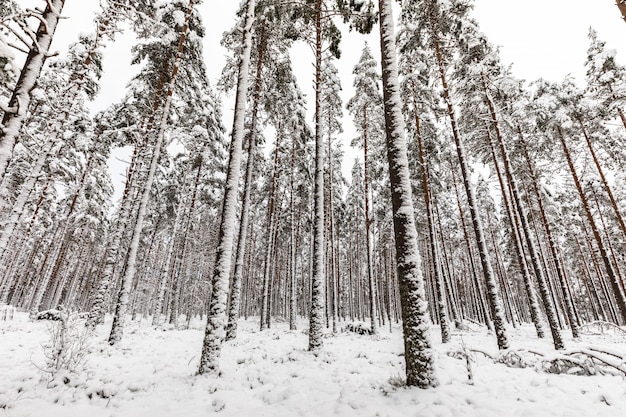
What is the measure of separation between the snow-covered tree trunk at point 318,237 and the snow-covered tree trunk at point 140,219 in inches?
240

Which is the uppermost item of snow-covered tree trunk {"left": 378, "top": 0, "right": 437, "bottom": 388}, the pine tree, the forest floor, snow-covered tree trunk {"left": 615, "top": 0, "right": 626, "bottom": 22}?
the pine tree

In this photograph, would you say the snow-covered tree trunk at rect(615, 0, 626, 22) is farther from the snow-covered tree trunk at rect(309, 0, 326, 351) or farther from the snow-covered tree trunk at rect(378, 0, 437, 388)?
the snow-covered tree trunk at rect(309, 0, 326, 351)

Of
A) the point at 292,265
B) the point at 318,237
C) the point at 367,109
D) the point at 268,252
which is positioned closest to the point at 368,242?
the point at 292,265

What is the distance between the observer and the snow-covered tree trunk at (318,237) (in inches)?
374

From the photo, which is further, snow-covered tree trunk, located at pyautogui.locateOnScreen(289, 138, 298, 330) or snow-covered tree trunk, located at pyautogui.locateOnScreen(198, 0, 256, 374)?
snow-covered tree trunk, located at pyautogui.locateOnScreen(289, 138, 298, 330)

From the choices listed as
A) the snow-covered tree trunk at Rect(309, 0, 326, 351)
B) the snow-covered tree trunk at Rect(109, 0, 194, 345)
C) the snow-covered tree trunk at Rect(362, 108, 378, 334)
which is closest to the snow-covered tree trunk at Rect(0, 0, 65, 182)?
the snow-covered tree trunk at Rect(109, 0, 194, 345)

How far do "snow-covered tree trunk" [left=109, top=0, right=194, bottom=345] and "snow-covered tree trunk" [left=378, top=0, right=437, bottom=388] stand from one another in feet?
30.8

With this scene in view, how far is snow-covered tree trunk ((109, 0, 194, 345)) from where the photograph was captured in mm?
10023

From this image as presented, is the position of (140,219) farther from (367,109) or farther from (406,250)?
(367,109)

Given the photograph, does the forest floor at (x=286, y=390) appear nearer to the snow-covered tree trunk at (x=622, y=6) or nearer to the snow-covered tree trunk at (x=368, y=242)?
the snow-covered tree trunk at (x=622, y=6)

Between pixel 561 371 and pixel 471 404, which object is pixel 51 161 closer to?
pixel 471 404

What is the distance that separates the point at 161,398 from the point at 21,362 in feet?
15.0

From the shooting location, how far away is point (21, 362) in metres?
6.80

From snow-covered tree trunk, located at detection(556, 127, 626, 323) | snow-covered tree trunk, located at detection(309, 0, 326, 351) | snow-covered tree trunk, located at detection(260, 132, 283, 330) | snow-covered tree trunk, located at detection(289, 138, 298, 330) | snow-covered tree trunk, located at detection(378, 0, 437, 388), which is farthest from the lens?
snow-covered tree trunk, located at detection(289, 138, 298, 330)
